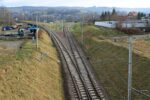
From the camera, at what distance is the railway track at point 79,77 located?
3336cm

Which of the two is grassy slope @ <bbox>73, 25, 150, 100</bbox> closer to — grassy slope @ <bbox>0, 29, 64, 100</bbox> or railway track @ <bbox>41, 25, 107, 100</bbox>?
railway track @ <bbox>41, 25, 107, 100</bbox>

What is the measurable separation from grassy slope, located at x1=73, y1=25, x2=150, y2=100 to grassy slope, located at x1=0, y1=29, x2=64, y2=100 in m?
5.88

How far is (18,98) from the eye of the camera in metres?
27.8

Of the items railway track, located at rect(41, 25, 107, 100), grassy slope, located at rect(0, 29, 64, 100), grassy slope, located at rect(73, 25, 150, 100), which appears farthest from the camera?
grassy slope, located at rect(73, 25, 150, 100)

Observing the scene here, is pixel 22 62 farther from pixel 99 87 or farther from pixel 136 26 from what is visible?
pixel 136 26

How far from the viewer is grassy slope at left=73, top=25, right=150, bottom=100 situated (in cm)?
3409

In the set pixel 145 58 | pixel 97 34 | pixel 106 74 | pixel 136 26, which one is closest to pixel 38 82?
pixel 106 74

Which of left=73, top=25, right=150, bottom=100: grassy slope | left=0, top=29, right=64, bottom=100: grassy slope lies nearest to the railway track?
left=73, top=25, right=150, bottom=100: grassy slope

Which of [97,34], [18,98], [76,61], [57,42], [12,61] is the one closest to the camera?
[18,98]

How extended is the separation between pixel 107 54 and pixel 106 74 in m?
10.5

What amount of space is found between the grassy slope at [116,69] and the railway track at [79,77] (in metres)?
1.26

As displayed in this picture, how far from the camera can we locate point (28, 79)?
32781mm

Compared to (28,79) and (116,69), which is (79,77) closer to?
(116,69)

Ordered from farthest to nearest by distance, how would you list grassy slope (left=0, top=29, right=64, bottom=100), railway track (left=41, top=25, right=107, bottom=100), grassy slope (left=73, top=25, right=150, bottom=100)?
grassy slope (left=73, top=25, right=150, bottom=100), railway track (left=41, top=25, right=107, bottom=100), grassy slope (left=0, top=29, right=64, bottom=100)
